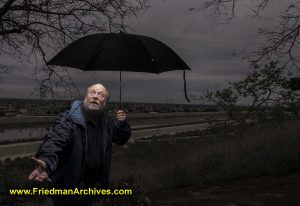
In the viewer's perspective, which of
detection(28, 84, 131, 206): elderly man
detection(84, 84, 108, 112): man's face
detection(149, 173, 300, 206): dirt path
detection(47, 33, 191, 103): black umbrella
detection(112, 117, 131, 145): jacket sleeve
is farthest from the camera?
detection(149, 173, 300, 206): dirt path

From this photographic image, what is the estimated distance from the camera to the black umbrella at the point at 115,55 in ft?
13.9

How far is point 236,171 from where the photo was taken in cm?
894

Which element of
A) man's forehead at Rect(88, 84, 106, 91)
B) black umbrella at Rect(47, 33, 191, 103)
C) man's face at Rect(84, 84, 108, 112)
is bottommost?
man's face at Rect(84, 84, 108, 112)

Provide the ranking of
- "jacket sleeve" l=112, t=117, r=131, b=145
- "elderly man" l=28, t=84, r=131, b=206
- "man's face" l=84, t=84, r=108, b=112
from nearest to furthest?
"elderly man" l=28, t=84, r=131, b=206, "man's face" l=84, t=84, r=108, b=112, "jacket sleeve" l=112, t=117, r=131, b=145

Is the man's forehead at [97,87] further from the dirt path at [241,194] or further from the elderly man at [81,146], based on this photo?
the dirt path at [241,194]

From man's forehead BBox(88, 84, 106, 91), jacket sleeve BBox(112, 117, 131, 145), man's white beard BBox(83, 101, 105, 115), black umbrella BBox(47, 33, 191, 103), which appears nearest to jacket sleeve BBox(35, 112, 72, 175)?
man's white beard BBox(83, 101, 105, 115)

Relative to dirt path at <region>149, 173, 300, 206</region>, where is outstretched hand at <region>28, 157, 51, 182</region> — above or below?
above

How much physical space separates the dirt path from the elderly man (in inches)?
136

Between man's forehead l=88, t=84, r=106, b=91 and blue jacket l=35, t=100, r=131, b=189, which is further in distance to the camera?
man's forehead l=88, t=84, r=106, b=91

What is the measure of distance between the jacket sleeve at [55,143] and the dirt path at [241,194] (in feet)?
12.4

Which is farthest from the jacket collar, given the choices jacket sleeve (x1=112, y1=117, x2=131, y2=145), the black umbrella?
the black umbrella

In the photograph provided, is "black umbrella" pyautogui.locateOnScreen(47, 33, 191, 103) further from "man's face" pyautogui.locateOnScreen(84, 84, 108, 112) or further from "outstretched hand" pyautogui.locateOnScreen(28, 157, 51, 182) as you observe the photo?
"outstretched hand" pyautogui.locateOnScreen(28, 157, 51, 182)

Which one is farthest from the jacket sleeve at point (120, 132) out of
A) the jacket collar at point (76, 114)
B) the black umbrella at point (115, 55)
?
the black umbrella at point (115, 55)

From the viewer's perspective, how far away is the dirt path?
6.62m
